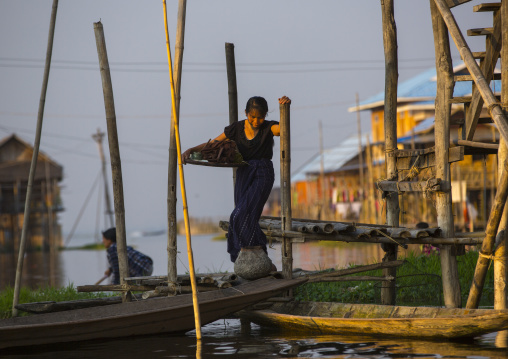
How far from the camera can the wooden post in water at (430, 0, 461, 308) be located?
20.3ft

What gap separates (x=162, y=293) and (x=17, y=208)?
26.8 meters

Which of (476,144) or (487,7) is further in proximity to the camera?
(487,7)

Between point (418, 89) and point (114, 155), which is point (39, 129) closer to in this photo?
point (114, 155)

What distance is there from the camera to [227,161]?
6469 millimetres

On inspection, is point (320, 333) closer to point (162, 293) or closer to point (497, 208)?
point (162, 293)

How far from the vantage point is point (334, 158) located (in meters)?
35.4

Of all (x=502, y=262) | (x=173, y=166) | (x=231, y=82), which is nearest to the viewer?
(x=502, y=262)

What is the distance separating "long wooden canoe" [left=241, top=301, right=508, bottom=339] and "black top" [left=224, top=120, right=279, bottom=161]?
148 centimetres

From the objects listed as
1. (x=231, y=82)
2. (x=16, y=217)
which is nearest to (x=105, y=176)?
(x=16, y=217)

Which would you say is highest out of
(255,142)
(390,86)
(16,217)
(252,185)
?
(390,86)

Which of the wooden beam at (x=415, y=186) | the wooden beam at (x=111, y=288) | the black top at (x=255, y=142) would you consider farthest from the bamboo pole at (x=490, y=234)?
the wooden beam at (x=111, y=288)

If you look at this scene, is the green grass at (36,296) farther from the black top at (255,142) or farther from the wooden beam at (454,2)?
the wooden beam at (454,2)

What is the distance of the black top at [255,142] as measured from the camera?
6.57 m

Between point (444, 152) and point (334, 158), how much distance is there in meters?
29.3
